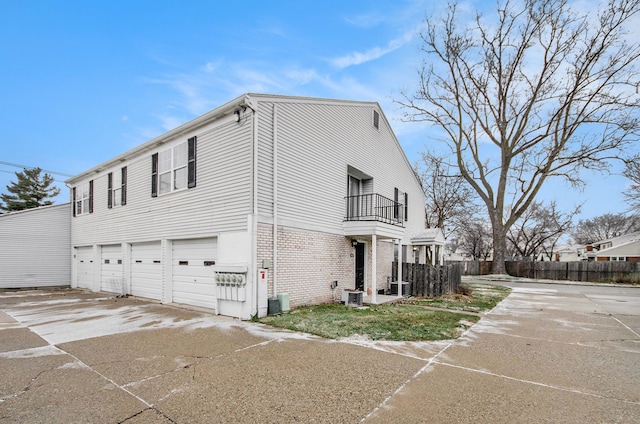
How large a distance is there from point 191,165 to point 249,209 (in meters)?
2.86

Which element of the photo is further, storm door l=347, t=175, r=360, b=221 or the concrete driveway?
storm door l=347, t=175, r=360, b=221

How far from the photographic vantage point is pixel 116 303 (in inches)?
403

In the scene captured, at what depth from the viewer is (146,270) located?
436 inches

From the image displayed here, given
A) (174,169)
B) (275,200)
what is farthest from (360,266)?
(174,169)

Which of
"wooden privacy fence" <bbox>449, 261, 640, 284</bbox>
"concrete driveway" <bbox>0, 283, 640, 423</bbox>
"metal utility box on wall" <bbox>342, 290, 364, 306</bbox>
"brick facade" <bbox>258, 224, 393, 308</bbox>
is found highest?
"brick facade" <bbox>258, 224, 393, 308</bbox>

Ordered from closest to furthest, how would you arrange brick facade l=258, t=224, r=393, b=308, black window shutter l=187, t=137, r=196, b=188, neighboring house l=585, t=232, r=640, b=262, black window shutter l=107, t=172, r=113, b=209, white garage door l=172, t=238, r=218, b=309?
brick facade l=258, t=224, r=393, b=308
white garage door l=172, t=238, r=218, b=309
black window shutter l=187, t=137, r=196, b=188
black window shutter l=107, t=172, r=113, b=209
neighboring house l=585, t=232, r=640, b=262

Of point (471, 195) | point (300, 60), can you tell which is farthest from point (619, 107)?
point (300, 60)

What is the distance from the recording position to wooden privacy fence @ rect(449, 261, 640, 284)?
72.1 ft

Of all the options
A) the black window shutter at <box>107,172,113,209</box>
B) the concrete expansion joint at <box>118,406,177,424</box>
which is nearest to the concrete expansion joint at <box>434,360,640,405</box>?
the concrete expansion joint at <box>118,406,177,424</box>


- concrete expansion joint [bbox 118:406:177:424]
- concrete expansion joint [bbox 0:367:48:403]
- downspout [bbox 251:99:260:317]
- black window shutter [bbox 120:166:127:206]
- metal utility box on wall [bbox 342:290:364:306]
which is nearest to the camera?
concrete expansion joint [bbox 118:406:177:424]

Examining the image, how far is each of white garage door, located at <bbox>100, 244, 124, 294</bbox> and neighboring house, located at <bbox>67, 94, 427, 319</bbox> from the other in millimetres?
42

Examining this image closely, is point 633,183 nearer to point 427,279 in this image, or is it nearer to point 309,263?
point 427,279

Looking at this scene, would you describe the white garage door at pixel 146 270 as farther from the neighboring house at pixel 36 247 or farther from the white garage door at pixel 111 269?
the neighboring house at pixel 36 247

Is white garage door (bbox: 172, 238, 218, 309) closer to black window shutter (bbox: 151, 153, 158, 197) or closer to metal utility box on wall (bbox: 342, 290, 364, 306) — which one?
black window shutter (bbox: 151, 153, 158, 197)
